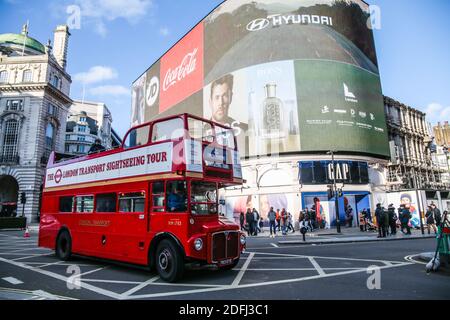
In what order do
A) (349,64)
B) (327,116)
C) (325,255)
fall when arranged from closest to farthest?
1. (325,255)
2. (327,116)
3. (349,64)

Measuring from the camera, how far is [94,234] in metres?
9.67

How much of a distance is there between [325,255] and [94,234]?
8.50 m

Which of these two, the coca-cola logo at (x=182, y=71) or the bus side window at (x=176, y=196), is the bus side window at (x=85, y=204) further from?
the coca-cola logo at (x=182, y=71)

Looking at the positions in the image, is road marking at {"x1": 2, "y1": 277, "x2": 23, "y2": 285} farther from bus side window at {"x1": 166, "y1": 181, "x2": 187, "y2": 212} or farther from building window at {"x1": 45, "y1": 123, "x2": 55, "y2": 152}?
building window at {"x1": 45, "y1": 123, "x2": 55, "y2": 152}

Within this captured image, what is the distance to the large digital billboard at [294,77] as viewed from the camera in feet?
102

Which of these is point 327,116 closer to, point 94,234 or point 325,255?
point 325,255

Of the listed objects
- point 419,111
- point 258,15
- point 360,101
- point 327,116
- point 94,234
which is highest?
point 258,15

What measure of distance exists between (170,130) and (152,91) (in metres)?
45.2

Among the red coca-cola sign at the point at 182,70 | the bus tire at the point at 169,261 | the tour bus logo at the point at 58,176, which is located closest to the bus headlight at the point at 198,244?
the bus tire at the point at 169,261

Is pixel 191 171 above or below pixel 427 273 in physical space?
above

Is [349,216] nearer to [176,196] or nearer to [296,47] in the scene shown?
[296,47]

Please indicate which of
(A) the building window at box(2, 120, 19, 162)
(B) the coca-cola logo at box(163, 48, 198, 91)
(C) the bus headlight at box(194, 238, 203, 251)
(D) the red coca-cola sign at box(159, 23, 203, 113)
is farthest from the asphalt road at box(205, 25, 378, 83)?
(A) the building window at box(2, 120, 19, 162)

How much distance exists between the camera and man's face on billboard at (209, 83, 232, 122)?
35.1m
